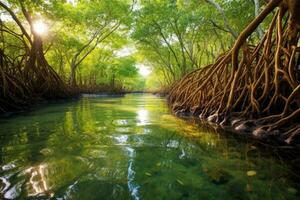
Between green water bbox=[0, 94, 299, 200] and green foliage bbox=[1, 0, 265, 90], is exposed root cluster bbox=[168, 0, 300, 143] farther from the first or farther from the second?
green foliage bbox=[1, 0, 265, 90]

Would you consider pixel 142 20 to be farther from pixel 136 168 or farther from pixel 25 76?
pixel 136 168

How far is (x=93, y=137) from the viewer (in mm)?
3240

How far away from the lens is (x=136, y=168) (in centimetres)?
206

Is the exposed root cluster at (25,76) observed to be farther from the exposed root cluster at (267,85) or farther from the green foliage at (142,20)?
the exposed root cluster at (267,85)

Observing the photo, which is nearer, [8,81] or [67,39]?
[8,81]

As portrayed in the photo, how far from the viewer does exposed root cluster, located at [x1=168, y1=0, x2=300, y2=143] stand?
126 inches

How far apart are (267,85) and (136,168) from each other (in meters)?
2.64

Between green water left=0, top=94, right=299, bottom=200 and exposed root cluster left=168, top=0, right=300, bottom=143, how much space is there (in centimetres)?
68

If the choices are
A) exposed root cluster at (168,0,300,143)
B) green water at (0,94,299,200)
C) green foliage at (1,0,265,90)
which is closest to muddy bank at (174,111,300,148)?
exposed root cluster at (168,0,300,143)

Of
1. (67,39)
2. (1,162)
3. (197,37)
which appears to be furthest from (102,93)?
(1,162)

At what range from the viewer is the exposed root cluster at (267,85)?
3.21 metres

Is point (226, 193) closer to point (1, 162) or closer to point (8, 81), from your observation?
point (1, 162)

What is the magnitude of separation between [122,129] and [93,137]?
2.35ft

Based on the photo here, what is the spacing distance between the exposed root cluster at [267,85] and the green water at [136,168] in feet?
2.22
